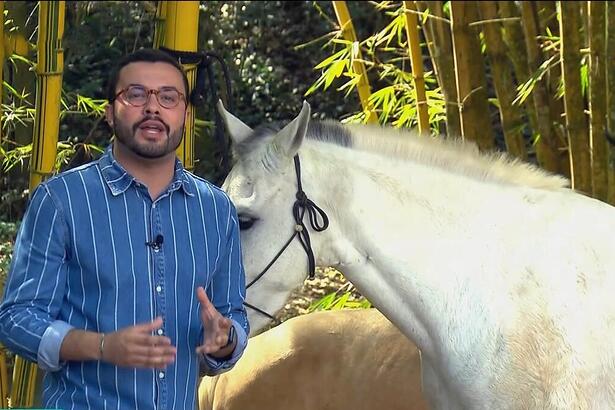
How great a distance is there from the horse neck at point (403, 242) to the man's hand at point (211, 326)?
725mm

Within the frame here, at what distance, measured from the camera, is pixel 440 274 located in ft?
8.22

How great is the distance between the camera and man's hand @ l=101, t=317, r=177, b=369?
168 cm

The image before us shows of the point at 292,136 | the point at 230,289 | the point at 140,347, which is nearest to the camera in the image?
the point at 140,347

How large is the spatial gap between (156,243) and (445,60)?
2.46 metres

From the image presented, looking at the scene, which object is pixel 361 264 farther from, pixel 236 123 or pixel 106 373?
pixel 106 373

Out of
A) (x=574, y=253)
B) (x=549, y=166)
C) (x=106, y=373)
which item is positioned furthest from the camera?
(x=549, y=166)

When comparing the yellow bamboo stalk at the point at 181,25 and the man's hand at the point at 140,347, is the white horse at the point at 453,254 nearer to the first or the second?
the yellow bamboo stalk at the point at 181,25

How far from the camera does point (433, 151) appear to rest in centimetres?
264

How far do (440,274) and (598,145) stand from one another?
1263 mm

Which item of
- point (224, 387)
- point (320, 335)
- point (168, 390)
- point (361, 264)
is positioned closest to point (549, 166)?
point (320, 335)

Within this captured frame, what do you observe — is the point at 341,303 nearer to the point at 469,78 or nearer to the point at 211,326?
the point at 469,78

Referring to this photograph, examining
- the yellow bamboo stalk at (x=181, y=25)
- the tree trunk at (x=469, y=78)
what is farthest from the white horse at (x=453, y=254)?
the tree trunk at (x=469, y=78)

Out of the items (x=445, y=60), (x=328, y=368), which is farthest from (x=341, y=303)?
(x=445, y=60)

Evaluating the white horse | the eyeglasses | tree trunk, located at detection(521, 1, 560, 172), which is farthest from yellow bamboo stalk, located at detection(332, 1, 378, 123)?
the eyeglasses
